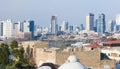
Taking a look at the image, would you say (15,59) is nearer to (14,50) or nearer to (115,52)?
(14,50)

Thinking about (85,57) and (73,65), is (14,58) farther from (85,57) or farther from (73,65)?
(73,65)

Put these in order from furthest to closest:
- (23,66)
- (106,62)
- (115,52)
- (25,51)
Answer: (115,52) < (25,51) < (23,66) < (106,62)

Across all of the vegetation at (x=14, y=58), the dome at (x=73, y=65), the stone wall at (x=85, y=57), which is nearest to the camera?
the dome at (x=73, y=65)

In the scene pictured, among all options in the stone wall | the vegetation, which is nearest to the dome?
the stone wall

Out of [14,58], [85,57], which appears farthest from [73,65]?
[14,58]

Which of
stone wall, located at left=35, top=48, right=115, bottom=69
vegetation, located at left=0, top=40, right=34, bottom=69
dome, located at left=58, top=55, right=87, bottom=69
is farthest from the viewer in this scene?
vegetation, located at left=0, top=40, right=34, bottom=69

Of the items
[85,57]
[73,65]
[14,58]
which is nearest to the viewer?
[73,65]

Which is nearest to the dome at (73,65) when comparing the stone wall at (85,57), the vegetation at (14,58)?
the stone wall at (85,57)

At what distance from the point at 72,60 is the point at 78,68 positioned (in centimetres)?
53

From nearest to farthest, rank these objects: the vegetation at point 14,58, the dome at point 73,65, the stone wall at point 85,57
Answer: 1. the dome at point 73,65
2. the stone wall at point 85,57
3. the vegetation at point 14,58

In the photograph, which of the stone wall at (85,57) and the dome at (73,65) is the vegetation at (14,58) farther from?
the dome at (73,65)

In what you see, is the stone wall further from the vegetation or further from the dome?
the dome

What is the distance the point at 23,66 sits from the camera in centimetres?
2880

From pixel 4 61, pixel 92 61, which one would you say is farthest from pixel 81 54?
pixel 4 61
